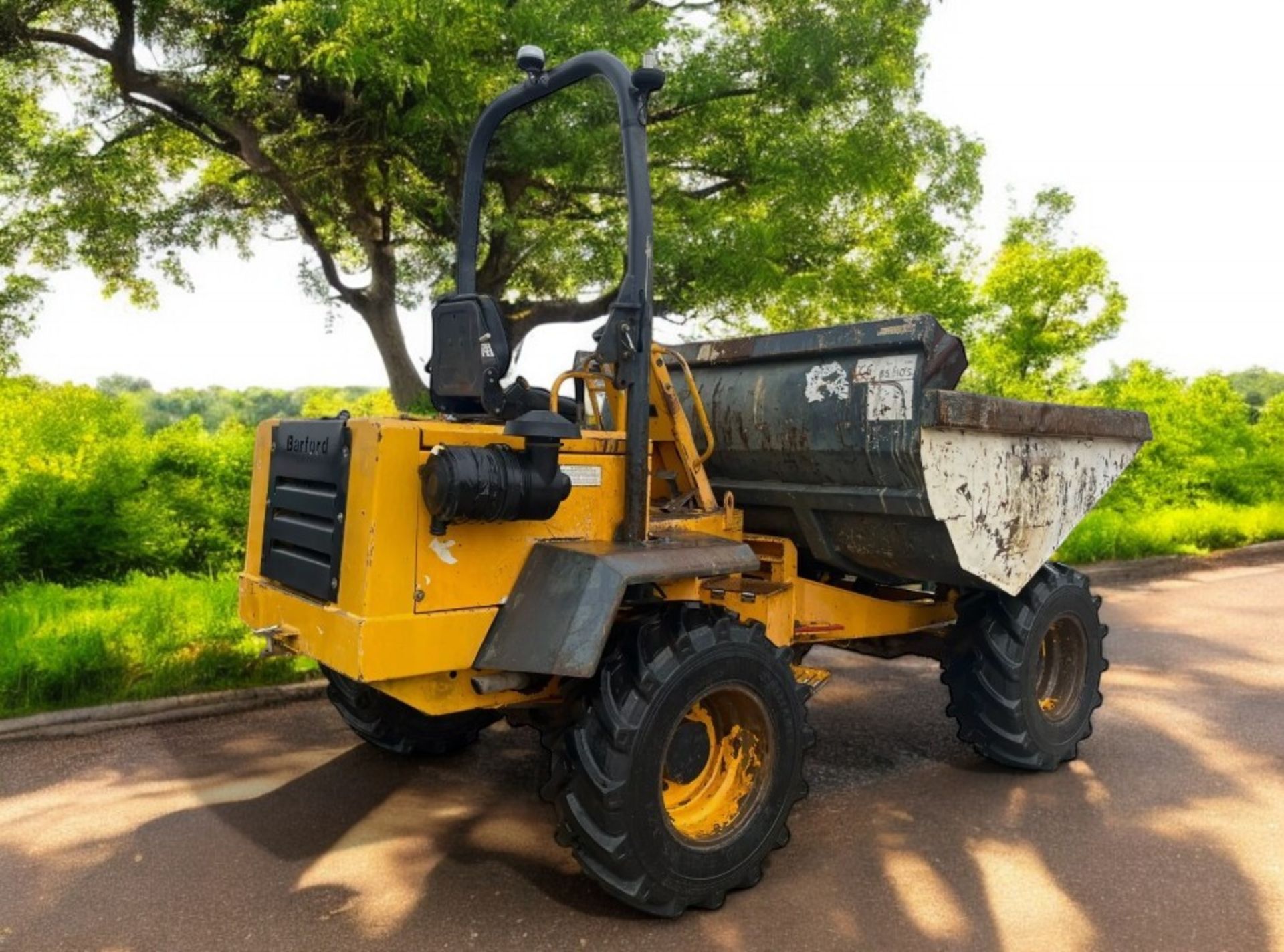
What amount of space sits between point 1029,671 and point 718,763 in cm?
177

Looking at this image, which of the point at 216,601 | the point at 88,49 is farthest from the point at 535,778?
the point at 88,49

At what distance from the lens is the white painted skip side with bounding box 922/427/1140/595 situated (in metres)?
3.86

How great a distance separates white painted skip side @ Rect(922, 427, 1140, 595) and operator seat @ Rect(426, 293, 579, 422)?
1.55 metres

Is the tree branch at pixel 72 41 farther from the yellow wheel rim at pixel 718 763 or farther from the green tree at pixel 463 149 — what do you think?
the yellow wheel rim at pixel 718 763

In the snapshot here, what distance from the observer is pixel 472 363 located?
343cm

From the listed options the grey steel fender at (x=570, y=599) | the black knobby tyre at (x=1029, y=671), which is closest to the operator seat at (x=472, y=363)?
the grey steel fender at (x=570, y=599)

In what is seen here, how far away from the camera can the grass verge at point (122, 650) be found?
203 inches

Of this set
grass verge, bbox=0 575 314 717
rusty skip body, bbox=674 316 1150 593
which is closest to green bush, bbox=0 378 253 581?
grass verge, bbox=0 575 314 717

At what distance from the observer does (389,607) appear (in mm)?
3000

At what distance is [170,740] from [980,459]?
3995 millimetres

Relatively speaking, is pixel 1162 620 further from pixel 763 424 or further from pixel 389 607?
pixel 389 607

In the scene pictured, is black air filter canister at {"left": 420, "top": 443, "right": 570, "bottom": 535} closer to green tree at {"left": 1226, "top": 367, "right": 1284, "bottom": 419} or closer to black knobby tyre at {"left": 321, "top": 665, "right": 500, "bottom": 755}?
black knobby tyre at {"left": 321, "top": 665, "right": 500, "bottom": 755}

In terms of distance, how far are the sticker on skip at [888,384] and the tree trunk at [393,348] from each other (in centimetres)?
1060

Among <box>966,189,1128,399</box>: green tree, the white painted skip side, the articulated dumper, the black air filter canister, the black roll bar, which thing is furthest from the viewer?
<box>966,189,1128,399</box>: green tree
